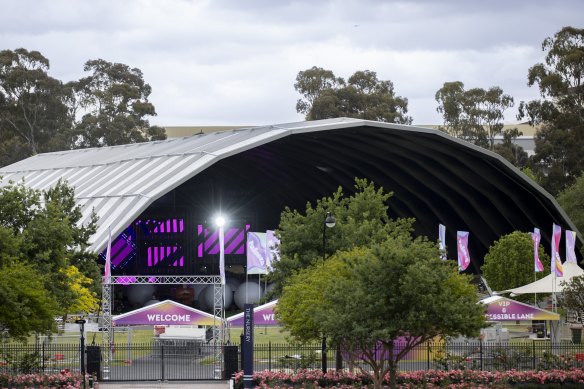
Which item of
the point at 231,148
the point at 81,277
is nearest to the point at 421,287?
the point at 81,277

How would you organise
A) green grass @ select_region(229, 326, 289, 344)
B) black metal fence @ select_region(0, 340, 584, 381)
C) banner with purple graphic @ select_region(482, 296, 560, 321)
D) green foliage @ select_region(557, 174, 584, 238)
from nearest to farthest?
black metal fence @ select_region(0, 340, 584, 381)
banner with purple graphic @ select_region(482, 296, 560, 321)
green grass @ select_region(229, 326, 289, 344)
green foliage @ select_region(557, 174, 584, 238)

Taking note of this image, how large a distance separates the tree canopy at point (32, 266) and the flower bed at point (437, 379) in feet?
23.0

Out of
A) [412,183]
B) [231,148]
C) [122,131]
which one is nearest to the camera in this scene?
[231,148]

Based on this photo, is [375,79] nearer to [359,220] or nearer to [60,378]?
[359,220]

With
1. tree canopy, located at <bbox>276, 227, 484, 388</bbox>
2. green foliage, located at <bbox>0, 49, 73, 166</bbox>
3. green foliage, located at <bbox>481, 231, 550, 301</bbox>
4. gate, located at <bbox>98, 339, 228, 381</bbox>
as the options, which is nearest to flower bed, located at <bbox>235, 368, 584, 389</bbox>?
tree canopy, located at <bbox>276, 227, 484, 388</bbox>

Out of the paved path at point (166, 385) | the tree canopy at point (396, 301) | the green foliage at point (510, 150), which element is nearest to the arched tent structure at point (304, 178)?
the green foliage at point (510, 150)

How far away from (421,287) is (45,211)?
56.5 ft

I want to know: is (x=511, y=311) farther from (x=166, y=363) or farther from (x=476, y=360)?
(x=166, y=363)

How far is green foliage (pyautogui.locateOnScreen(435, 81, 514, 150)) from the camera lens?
110 metres

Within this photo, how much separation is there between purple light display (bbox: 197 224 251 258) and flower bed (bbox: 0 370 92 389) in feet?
163

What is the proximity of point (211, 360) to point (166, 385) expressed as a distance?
7.51m

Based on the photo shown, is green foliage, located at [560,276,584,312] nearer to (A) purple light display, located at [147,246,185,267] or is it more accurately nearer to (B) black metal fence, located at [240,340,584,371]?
(B) black metal fence, located at [240,340,584,371]

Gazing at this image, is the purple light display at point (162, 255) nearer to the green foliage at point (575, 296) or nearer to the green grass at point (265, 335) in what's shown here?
the green grass at point (265, 335)

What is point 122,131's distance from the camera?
124375 mm
